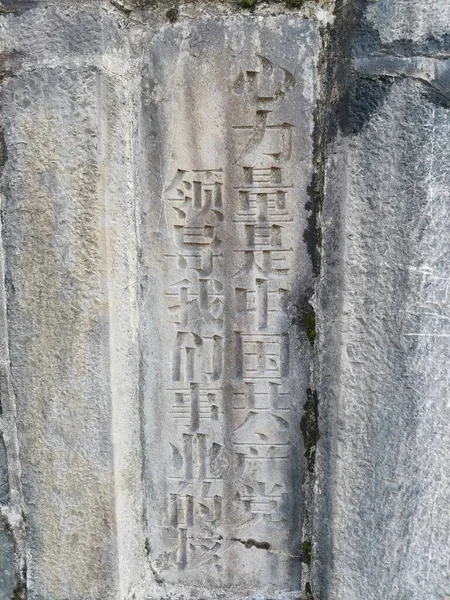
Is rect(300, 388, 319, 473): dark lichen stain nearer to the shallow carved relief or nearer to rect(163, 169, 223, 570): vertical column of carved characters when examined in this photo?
the shallow carved relief

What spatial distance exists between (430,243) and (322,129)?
1.09 ft

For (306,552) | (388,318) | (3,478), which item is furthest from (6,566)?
(388,318)

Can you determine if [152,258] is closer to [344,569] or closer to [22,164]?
[22,164]

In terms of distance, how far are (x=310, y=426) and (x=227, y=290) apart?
37 cm

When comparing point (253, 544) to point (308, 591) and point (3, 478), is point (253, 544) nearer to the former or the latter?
point (308, 591)

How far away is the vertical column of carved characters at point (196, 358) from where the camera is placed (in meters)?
1.24

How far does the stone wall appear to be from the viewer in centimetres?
113

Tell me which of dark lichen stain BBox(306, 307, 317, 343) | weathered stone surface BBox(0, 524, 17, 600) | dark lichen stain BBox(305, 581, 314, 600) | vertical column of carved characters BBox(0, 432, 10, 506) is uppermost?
dark lichen stain BBox(306, 307, 317, 343)

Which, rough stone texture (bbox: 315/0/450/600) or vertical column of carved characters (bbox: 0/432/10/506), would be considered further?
vertical column of carved characters (bbox: 0/432/10/506)

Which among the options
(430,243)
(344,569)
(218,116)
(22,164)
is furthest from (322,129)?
(344,569)

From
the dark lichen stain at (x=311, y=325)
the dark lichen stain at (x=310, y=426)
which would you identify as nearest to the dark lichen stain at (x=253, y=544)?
the dark lichen stain at (x=310, y=426)

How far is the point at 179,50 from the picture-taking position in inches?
46.6

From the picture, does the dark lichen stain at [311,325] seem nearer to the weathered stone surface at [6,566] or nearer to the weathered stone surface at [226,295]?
the weathered stone surface at [226,295]

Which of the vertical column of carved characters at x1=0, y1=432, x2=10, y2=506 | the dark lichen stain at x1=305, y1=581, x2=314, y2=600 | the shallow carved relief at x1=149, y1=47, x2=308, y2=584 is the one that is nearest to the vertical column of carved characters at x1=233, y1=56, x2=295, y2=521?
the shallow carved relief at x1=149, y1=47, x2=308, y2=584
